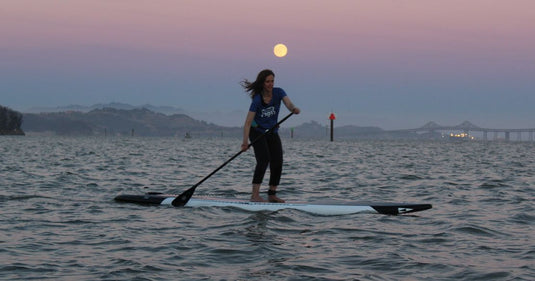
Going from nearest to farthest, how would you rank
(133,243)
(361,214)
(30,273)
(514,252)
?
(30,273)
(514,252)
(133,243)
(361,214)

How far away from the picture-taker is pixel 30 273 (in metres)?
6.39

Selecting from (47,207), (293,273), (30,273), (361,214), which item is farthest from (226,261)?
(47,207)

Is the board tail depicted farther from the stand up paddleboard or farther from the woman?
the woman

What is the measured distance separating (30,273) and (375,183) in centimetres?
1296

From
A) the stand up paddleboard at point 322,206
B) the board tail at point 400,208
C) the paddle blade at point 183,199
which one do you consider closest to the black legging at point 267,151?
the stand up paddleboard at point 322,206

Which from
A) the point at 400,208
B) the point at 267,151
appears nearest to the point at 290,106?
the point at 267,151

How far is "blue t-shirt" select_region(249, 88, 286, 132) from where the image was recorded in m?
10.4

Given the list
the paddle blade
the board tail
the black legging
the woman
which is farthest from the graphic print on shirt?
the board tail

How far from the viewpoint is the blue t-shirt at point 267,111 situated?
10.4 meters

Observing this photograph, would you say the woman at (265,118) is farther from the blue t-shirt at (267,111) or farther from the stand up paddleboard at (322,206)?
the stand up paddleboard at (322,206)

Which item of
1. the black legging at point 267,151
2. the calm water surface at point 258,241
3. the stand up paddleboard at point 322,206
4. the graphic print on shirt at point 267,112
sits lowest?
the calm water surface at point 258,241

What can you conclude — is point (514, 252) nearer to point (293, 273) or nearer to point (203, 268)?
point (293, 273)

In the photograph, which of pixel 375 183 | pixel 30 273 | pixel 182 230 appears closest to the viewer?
pixel 30 273

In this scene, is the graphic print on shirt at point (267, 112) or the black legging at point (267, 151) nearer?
the graphic print on shirt at point (267, 112)
